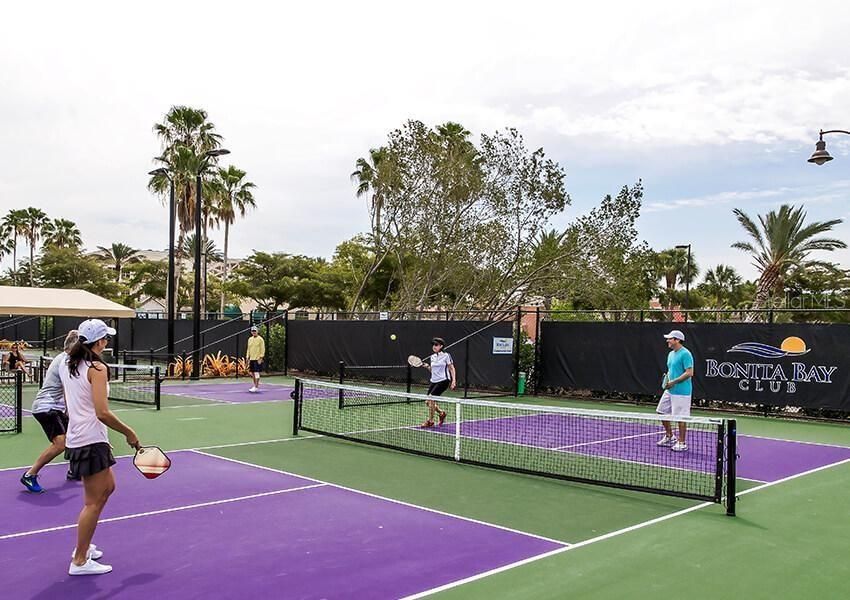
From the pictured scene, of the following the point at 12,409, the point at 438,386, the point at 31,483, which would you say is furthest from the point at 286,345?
the point at 31,483

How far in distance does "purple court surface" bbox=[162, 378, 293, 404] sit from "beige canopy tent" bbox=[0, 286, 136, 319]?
10.1 feet

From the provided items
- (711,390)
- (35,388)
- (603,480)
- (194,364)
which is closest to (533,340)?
(711,390)

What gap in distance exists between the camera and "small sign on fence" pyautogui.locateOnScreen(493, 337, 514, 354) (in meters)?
20.0

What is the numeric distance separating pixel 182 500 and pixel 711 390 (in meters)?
12.8

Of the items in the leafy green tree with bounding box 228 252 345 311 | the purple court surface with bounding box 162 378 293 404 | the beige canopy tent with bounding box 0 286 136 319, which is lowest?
the purple court surface with bounding box 162 378 293 404

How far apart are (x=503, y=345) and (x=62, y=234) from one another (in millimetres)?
60583

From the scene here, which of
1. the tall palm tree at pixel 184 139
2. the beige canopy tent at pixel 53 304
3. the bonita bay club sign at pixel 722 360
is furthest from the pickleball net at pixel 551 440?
the tall palm tree at pixel 184 139

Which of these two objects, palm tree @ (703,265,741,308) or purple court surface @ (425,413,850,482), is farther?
palm tree @ (703,265,741,308)

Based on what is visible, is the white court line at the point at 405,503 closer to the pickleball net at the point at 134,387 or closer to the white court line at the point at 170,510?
the white court line at the point at 170,510

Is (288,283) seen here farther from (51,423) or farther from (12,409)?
(51,423)

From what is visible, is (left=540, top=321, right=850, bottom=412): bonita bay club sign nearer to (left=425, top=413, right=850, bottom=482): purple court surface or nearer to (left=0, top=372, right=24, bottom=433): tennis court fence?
(left=425, top=413, right=850, bottom=482): purple court surface

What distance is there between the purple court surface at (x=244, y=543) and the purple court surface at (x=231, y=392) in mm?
9435

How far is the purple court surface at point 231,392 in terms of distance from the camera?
18044mm

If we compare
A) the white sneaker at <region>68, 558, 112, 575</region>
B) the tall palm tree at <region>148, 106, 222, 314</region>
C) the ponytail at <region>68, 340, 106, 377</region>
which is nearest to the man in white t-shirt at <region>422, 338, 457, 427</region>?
the white sneaker at <region>68, 558, 112, 575</region>
